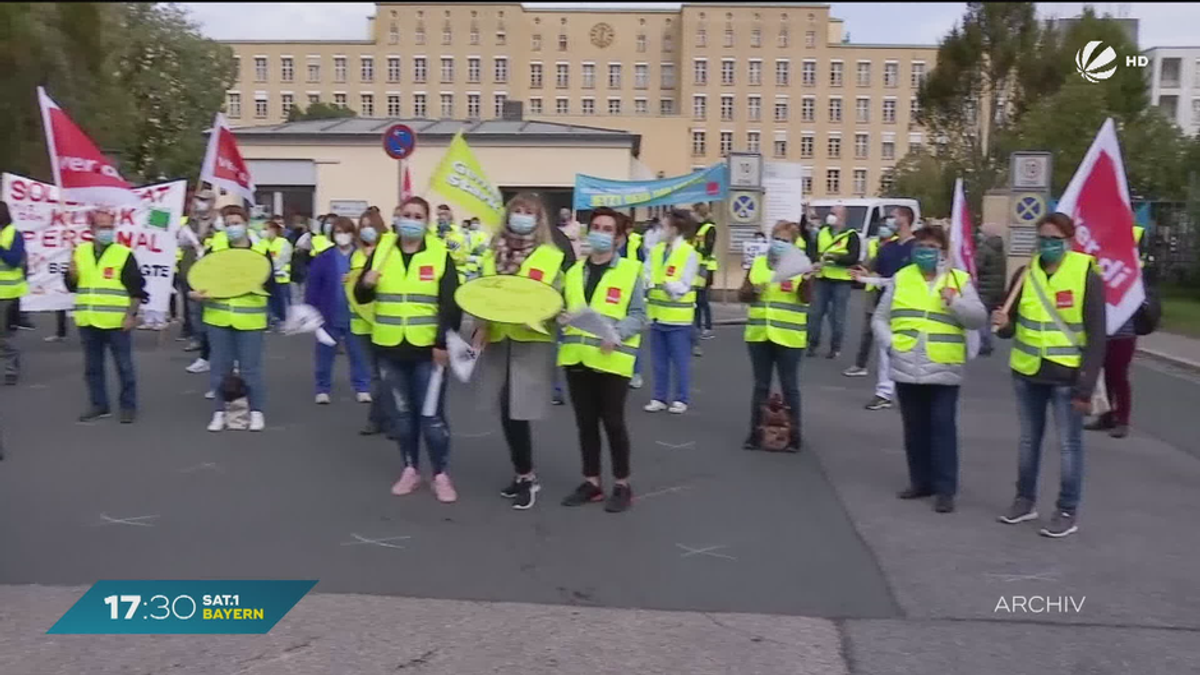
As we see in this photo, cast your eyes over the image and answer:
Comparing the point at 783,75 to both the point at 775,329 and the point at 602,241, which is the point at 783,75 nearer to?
the point at 775,329

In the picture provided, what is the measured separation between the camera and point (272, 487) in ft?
25.4

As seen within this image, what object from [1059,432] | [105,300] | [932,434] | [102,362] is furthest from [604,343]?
[102,362]

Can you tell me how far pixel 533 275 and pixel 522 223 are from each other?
319mm

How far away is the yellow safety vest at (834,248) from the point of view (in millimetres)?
13836

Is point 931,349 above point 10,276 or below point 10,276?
below

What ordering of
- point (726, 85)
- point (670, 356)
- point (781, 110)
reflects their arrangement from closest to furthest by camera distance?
point (670, 356)
point (726, 85)
point (781, 110)

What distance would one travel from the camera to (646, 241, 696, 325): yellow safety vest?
1050 centimetres

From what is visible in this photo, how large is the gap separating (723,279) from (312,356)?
1171 centimetres

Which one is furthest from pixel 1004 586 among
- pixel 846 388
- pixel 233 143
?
pixel 233 143

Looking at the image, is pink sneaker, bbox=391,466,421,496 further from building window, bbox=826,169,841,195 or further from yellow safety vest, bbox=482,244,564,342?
building window, bbox=826,169,841,195

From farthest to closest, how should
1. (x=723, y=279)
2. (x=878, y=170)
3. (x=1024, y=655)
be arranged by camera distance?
(x=878, y=170), (x=723, y=279), (x=1024, y=655)

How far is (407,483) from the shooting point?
7637mm

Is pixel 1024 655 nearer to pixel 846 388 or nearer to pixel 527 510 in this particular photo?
pixel 527 510

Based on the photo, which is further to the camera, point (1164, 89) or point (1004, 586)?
point (1164, 89)
